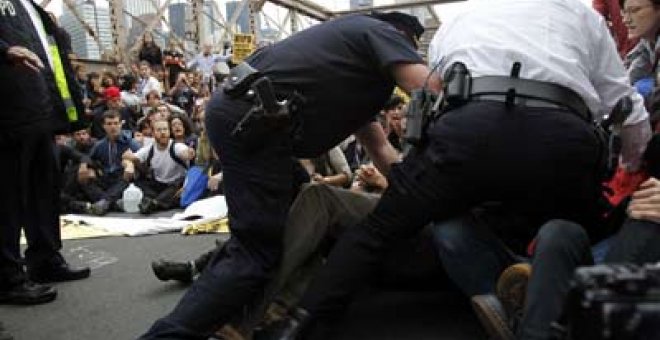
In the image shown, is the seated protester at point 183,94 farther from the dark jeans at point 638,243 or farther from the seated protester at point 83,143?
the dark jeans at point 638,243

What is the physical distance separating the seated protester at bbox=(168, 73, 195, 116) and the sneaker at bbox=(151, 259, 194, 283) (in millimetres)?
7207

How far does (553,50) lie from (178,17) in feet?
38.9

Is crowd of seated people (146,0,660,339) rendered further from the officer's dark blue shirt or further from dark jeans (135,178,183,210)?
dark jeans (135,178,183,210)

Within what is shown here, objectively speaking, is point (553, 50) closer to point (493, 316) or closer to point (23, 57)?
point (493, 316)

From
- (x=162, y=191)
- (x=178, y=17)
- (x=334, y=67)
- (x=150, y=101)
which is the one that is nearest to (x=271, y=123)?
(x=334, y=67)

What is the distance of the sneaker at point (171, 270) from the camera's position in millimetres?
2703

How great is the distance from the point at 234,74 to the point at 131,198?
4.08m

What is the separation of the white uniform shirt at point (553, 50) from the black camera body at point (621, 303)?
0.88 meters

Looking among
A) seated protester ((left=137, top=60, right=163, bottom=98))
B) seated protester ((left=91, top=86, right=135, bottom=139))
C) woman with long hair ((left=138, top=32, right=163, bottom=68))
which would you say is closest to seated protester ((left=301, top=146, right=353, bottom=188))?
seated protester ((left=91, top=86, right=135, bottom=139))

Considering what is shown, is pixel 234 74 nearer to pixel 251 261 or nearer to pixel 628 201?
pixel 251 261

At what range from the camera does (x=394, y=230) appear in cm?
177

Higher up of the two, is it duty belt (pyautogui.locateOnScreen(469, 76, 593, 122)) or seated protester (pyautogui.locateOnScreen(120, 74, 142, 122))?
duty belt (pyautogui.locateOnScreen(469, 76, 593, 122))

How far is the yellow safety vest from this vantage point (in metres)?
2.84

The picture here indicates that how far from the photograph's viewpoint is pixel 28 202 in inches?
109
